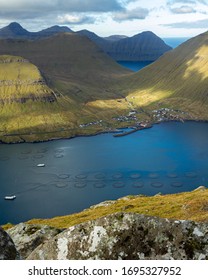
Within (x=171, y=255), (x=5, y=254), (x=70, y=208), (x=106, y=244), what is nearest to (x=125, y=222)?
(x=106, y=244)

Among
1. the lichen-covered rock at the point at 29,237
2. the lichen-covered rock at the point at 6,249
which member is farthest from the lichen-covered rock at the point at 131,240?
the lichen-covered rock at the point at 29,237

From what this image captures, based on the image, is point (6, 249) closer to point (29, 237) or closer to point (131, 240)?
point (131, 240)

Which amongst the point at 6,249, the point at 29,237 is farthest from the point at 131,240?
the point at 29,237

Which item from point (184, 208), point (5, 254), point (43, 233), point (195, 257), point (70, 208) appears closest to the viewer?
point (195, 257)

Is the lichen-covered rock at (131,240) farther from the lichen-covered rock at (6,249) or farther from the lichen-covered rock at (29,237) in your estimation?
the lichen-covered rock at (29,237)

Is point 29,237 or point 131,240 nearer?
point 131,240

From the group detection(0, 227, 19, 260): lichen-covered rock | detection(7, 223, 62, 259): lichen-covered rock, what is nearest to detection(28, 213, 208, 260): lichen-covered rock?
detection(0, 227, 19, 260): lichen-covered rock
